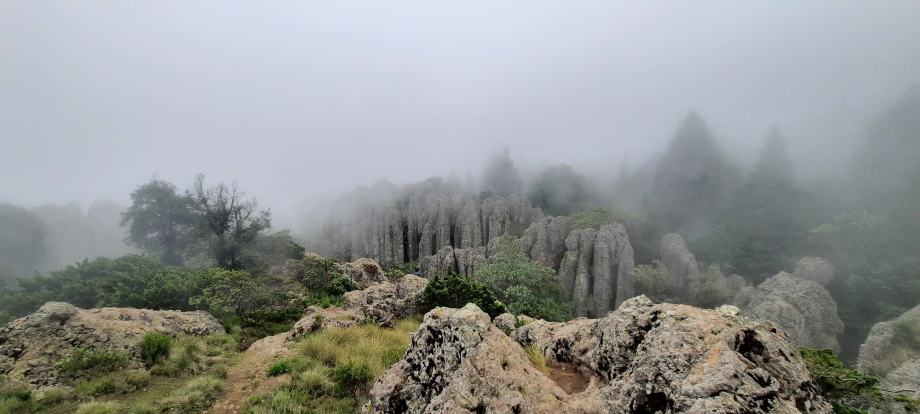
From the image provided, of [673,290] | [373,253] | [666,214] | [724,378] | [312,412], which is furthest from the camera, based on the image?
[373,253]

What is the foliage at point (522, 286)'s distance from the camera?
2286 centimetres

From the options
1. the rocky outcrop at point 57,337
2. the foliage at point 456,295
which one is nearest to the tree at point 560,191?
the foliage at point 456,295

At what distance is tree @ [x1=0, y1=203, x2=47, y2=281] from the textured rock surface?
296 ft

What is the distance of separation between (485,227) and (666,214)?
25907mm

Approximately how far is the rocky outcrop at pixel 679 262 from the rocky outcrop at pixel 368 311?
25.9 metres

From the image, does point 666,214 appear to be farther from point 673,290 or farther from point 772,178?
point 673,290

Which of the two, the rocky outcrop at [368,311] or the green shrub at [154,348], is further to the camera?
the rocky outcrop at [368,311]

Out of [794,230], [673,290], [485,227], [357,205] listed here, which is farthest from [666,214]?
[357,205]

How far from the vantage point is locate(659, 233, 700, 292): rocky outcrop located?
29.7 metres

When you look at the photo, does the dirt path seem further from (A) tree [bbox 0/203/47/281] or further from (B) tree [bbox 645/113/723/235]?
(A) tree [bbox 0/203/47/281]

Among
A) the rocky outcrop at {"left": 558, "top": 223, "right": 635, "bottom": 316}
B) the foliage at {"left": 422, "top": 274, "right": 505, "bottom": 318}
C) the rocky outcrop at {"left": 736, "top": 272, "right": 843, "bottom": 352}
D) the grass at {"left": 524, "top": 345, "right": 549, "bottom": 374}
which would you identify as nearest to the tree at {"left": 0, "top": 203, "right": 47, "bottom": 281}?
the foliage at {"left": 422, "top": 274, "right": 505, "bottom": 318}

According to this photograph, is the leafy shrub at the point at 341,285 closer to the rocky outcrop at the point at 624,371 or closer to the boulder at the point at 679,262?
the rocky outcrop at the point at 624,371

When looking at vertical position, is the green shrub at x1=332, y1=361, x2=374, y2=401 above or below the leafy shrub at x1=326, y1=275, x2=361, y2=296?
above

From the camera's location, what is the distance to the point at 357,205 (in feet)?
217
